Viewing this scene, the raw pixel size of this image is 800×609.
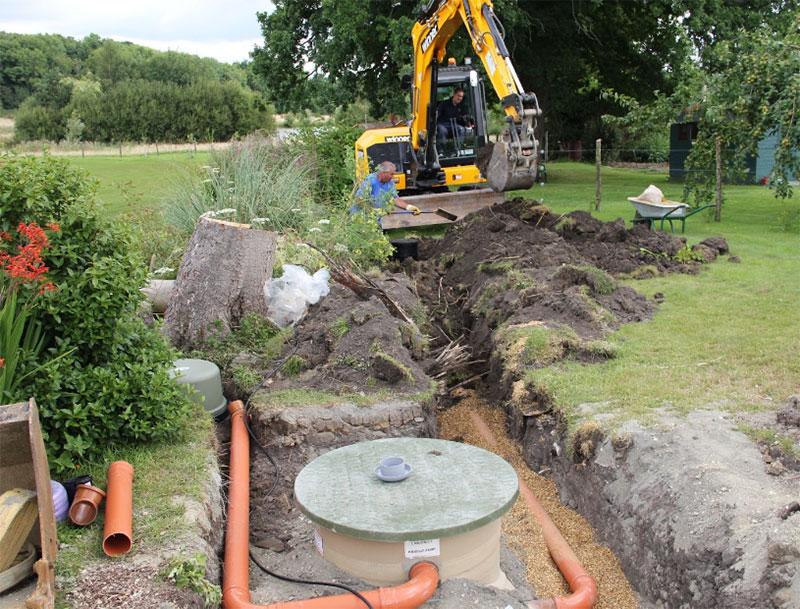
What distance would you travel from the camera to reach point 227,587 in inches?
167

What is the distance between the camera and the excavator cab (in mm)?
14242

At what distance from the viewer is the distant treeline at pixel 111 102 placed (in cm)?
5434

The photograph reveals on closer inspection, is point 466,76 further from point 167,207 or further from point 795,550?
point 795,550

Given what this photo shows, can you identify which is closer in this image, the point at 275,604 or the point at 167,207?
the point at 275,604

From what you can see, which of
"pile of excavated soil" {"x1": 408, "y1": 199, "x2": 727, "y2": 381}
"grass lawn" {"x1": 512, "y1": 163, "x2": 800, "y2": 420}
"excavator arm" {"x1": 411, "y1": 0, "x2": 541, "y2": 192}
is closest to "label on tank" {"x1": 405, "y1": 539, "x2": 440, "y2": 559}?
"grass lawn" {"x1": 512, "y1": 163, "x2": 800, "y2": 420}

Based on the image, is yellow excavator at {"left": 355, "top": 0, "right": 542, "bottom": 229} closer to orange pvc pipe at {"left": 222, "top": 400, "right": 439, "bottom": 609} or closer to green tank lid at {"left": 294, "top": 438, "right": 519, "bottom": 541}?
green tank lid at {"left": 294, "top": 438, "right": 519, "bottom": 541}

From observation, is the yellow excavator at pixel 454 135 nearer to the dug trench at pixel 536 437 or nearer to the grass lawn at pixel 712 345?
the dug trench at pixel 536 437

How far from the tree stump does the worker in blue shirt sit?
10.9ft

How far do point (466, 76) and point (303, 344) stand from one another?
8.78 m

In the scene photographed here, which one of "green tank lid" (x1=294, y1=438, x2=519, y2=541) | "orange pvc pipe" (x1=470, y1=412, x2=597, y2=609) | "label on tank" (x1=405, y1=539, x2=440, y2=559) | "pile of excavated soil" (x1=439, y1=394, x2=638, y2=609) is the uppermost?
"green tank lid" (x1=294, y1=438, x2=519, y2=541)

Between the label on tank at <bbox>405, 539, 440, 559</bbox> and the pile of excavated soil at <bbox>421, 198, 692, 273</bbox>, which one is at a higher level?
the pile of excavated soil at <bbox>421, 198, 692, 273</bbox>

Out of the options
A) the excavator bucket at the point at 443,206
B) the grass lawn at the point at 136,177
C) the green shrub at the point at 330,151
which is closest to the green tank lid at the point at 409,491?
the grass lawn at the point at 136,177

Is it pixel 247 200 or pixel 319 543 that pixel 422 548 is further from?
pixel 247 200

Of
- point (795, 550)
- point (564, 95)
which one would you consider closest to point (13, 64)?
point (564, 95)
